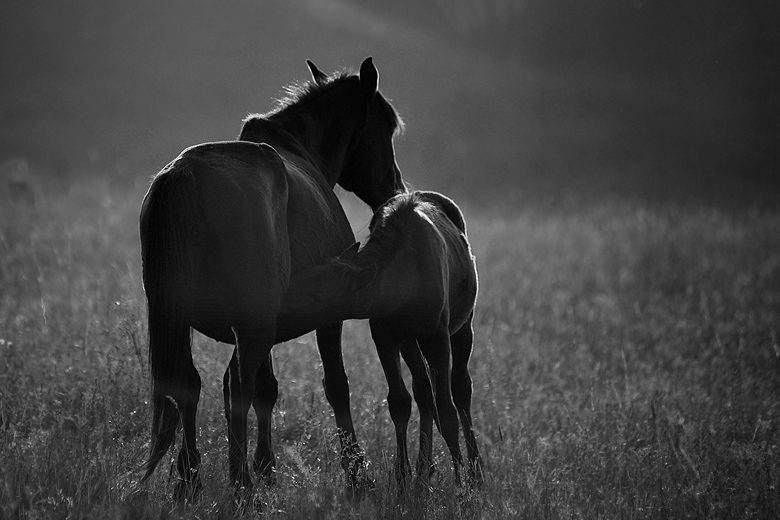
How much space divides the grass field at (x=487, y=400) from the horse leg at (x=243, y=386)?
15 cm

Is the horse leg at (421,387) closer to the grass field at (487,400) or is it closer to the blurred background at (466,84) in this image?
Result: the grass field at (487,400)

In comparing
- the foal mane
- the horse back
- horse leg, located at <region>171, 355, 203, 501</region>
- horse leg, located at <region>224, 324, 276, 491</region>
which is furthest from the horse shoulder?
horse leg, located at <region>171, 355, 203, 501</region>

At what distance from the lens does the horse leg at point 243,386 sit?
3.93 meters

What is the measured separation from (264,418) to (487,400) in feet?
7.91

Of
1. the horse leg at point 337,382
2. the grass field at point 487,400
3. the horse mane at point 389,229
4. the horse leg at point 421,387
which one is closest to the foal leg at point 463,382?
the grass field at point 487,400

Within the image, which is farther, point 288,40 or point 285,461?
point 288,40

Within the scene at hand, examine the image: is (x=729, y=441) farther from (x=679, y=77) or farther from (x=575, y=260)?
(x=679, y=77)

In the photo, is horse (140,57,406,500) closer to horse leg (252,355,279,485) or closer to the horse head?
horse leg (252,355,279,485)

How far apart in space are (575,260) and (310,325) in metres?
10.0

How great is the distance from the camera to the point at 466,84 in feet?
101

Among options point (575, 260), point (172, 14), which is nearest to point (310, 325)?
point (575, 260)

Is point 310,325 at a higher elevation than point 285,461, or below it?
higher

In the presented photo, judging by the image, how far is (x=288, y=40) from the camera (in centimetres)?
2762

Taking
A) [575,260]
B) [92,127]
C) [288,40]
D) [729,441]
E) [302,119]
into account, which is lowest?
[729,441]
